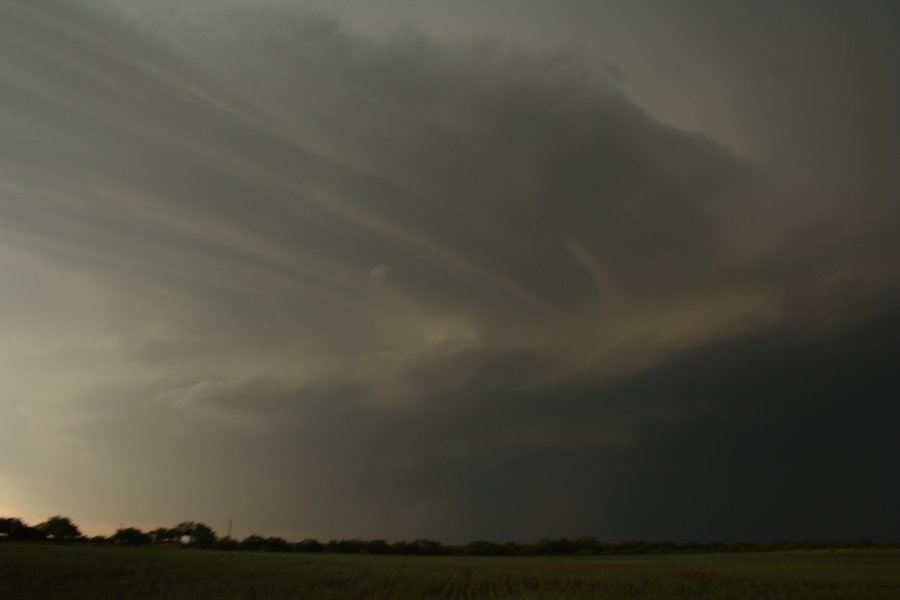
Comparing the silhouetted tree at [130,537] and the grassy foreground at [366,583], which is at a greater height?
the silhouetted tree at [130,537]

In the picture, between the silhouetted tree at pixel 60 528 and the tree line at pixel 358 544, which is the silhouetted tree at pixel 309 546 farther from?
the silhouetted tree at pixel 60 528

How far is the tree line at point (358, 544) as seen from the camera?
366 feet

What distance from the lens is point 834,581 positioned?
4688 cm

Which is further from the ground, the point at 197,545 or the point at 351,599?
the point at 197,545

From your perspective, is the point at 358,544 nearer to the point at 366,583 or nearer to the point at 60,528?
the point at 60,528

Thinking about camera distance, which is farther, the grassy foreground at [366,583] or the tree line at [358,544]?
the tree line at [358,544]

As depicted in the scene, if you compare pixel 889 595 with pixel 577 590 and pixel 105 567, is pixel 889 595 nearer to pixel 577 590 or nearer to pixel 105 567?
pixel 577 590

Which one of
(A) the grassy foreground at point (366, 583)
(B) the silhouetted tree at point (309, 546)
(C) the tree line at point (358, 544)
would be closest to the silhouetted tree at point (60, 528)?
(C) the tree line at point (358, 544)

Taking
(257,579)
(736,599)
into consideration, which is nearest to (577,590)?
(736,599)

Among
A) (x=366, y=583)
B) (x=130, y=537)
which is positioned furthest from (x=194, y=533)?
(x=366, y=583)

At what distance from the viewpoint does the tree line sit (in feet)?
366

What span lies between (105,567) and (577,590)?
32.0 metres

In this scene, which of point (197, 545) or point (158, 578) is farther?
point (197, 545)

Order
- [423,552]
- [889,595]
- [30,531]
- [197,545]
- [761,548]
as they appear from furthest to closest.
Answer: [423,552] < [197,545] < [761,548] < [30,531] < [889,595]
